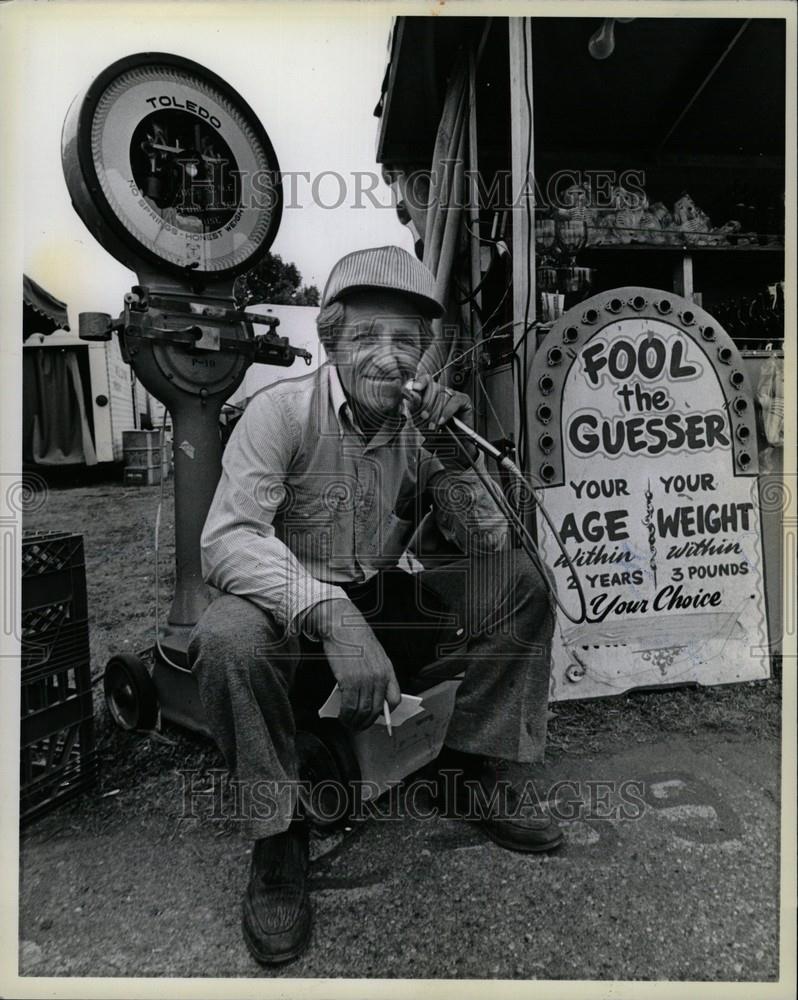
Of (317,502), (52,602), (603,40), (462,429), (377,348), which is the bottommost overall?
(52,602)

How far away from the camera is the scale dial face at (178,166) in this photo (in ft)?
4.99

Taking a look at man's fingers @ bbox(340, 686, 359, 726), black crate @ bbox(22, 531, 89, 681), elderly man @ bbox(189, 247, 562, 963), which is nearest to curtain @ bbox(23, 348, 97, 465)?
black crate @ bbox(22, 531, 89, 681)

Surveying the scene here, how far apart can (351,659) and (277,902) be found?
56 centimetres

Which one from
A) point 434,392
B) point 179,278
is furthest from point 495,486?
point 179,278

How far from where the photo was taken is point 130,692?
1803 millimetres

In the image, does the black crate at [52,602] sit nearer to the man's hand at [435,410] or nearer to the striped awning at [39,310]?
the striped awning at [39,310]

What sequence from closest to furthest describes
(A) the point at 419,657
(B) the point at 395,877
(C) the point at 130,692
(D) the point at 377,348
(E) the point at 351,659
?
(E) the point at 351,659, (B) the point at 395,877, (D) the point at 377,348, (A) the point at 419,657, (C) the point at 130,692

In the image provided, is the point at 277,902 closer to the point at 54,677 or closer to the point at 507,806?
the point at 507,806

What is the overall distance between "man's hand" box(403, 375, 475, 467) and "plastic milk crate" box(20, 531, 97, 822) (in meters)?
0.96

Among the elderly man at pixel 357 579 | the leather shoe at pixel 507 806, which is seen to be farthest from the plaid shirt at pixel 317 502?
the leather shoe at pixel 507 806

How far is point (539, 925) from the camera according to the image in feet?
4.65

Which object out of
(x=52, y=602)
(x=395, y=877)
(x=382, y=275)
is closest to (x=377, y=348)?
(x=382, y=275)

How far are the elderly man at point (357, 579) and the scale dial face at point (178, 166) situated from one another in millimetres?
301

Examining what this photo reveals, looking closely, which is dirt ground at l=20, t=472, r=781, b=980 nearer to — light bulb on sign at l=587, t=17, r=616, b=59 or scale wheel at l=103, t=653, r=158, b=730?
scale wheel at l=103, t=653, r=158, b=730
